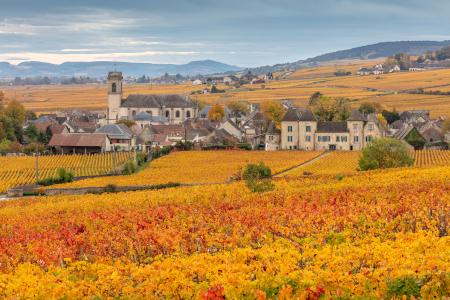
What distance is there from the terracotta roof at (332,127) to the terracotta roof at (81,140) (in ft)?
97.7

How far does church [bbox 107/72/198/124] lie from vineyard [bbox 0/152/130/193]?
160ft

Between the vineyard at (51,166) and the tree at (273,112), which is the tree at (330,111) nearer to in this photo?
the tree at (273,112)

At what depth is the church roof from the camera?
14438cm

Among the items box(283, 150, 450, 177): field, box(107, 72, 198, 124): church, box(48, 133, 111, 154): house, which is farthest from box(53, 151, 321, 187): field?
box(107, 72, 198, 124): church

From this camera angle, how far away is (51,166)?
79875mm

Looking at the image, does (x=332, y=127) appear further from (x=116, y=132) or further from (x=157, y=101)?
(x=157, y=101)

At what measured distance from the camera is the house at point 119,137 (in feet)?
345

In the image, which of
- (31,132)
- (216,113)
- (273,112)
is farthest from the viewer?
(216,113)

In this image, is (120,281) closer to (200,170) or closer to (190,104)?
(200,170)

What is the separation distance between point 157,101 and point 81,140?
46.7 m

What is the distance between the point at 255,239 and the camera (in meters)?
24.7

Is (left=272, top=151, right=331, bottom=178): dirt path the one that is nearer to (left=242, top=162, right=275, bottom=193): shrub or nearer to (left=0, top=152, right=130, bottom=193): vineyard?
(left=242, top=162, right=275, bottom=193): shrub

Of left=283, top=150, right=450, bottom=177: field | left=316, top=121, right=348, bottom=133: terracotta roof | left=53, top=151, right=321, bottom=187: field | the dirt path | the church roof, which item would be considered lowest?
left=53, top=151, right=321, bottom=187: field

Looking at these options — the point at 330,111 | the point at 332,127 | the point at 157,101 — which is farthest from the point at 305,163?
the point at 157,101
